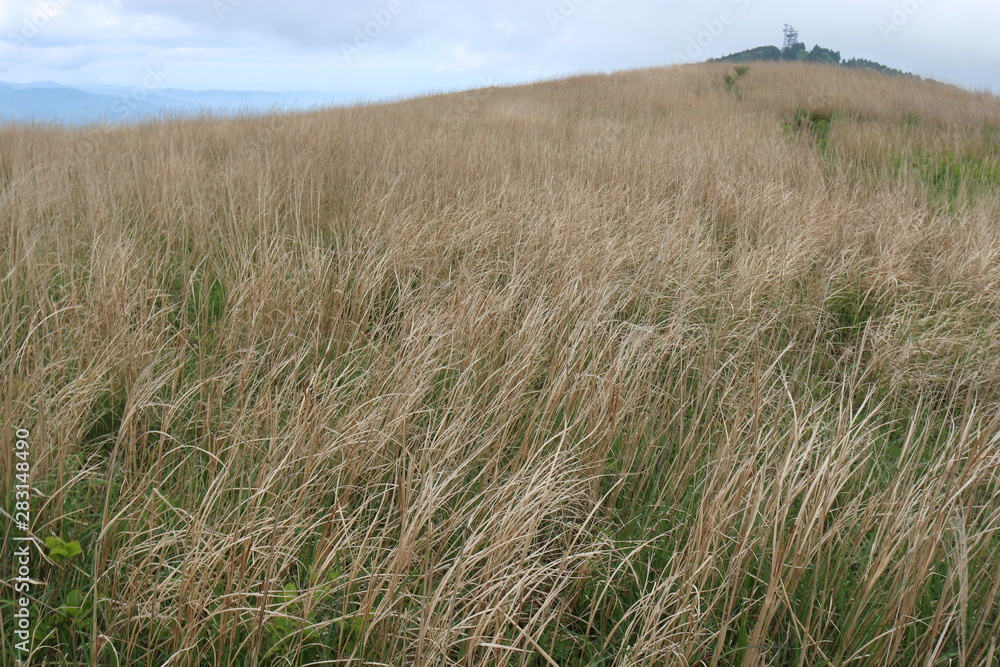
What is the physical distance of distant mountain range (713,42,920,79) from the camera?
647 inches

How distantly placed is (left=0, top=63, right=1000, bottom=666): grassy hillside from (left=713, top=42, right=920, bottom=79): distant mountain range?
13.8 m

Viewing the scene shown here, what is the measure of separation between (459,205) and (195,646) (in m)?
Result: 3.10

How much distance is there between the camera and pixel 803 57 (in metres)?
23.9

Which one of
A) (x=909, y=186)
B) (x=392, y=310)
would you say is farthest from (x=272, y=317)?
(x=909, y=186)

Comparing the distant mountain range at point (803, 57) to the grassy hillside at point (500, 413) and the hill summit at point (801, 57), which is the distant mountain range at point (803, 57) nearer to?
the hill summit at point (801, 57)

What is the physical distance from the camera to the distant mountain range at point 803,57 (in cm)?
1644

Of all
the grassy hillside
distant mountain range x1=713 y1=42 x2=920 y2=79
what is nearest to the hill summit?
distant mountain range x1=713 y1=42 x2=920 y2=79

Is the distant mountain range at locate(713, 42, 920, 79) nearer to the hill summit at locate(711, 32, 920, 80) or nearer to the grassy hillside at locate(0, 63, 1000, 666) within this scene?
the hill summit at locate(711, 32, 920, 80)

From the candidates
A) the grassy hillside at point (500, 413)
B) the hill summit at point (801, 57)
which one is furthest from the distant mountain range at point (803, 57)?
the grassy hillside at point (500, 413)

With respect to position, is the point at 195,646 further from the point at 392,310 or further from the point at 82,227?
the point at 82,227

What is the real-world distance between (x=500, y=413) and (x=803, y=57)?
90.1 ft

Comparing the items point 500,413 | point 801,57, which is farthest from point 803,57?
point 500,413

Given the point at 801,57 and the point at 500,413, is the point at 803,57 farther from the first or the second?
the point at 500,413

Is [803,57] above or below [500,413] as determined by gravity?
above
